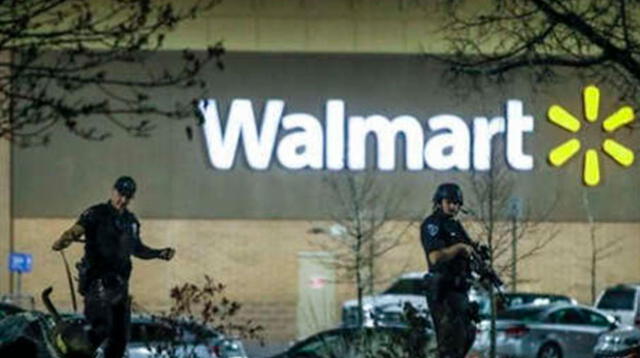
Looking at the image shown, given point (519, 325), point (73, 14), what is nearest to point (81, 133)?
point (73, 14)

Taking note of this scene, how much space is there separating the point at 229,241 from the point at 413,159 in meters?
5.72

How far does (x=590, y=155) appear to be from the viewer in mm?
47688

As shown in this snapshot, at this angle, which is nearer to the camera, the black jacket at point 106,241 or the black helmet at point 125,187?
the black jacket at point 106,241

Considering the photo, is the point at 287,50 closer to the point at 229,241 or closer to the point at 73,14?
the point at 229,241

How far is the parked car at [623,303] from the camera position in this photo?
127ft

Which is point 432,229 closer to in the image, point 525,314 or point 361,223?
point 525,314

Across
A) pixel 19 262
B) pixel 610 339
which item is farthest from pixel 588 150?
pixel 610 339

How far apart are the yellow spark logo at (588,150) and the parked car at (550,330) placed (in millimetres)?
13207

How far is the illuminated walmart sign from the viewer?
153ft

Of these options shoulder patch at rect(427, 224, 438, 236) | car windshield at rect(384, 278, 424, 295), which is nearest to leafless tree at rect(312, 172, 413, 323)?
car windshield at rect(384, 278, 424, 295)

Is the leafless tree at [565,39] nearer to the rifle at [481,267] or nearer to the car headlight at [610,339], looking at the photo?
the rifle at [481,267]

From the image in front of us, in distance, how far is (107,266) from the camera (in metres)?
13.2

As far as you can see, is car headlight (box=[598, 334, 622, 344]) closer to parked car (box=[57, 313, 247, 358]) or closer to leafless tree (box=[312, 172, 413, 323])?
parked car (box=[57, 313, 247, 358])

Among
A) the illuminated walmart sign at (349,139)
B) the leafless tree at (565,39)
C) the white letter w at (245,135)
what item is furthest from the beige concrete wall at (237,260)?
the leafless tree at (565,39)
